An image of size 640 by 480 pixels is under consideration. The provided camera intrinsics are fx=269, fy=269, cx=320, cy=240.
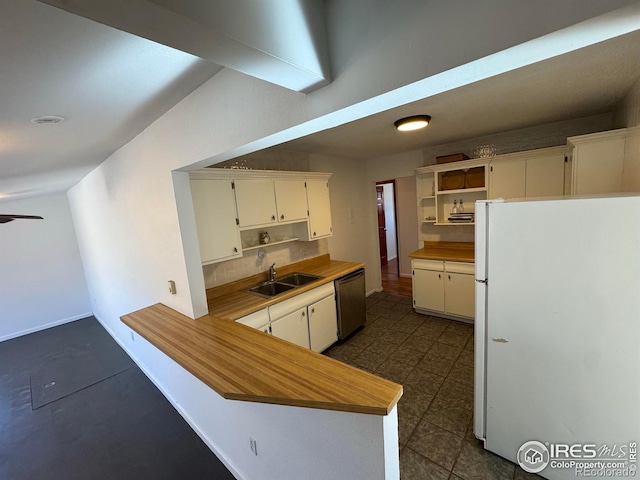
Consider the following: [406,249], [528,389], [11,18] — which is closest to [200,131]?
[11,18]

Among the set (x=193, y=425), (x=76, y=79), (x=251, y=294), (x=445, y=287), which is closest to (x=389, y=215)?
(x=445, y=287)

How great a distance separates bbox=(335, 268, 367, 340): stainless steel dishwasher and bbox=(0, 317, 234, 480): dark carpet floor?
1767 millimetres

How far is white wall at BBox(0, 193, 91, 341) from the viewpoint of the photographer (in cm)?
458

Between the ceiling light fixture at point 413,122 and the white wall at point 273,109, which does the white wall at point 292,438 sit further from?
the ceiling light fixture at point 413,122

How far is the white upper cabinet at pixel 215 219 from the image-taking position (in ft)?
7.37

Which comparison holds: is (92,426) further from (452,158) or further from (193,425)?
(452,158)

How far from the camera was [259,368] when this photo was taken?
4.73ft

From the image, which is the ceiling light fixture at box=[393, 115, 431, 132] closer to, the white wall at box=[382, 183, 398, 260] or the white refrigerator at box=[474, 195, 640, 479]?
the white refrigerator at box=[474, 195, 640, 479]

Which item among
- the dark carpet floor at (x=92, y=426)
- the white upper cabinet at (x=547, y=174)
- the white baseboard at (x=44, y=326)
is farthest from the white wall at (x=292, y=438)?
the white baseboard at (x=44, y=326)

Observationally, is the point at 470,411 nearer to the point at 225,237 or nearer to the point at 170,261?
the point at 225,237

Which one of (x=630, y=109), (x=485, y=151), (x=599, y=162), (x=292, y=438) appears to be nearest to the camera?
(x=292, y=438)

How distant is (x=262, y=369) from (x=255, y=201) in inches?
65.8

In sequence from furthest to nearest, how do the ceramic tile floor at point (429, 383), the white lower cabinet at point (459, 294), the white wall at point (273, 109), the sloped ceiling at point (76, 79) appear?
the white lower cabinet at point (459, 294), the ceramic tile floor at point (429, 383), the sloped ceiling at point (76, 79), the white wall at point (273, 109)

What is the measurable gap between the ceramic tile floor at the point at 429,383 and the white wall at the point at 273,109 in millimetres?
1036
